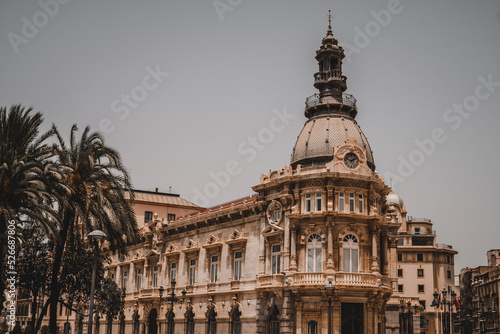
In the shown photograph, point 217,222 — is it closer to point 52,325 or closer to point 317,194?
point 317,194

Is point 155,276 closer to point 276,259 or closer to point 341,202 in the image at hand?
point 276,259

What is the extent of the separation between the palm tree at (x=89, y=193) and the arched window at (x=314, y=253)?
13072 mm

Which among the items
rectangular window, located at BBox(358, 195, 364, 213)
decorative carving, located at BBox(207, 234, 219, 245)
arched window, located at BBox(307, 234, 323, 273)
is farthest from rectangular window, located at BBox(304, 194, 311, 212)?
decorative carving, located at BBox(207, 234, 219, 245)

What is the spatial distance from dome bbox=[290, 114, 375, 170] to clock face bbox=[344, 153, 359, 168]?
1.45 meters

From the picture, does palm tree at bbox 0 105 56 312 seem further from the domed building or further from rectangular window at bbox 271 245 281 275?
rectangular window at bbox 271 245 281 275

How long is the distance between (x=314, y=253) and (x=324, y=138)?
9380 mm

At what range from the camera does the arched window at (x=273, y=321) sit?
44906 millimetres

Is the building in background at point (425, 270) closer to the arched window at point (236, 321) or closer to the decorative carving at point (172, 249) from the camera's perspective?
the decorative carving at point (172, 249)

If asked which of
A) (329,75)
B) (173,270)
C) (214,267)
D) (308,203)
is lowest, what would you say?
(173,270)

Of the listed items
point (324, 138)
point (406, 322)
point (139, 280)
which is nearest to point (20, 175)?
point (324, 138)

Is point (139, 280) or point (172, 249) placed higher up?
point (172, 249)

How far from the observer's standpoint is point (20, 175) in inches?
1235

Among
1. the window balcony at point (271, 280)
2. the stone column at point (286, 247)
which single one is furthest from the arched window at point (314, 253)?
the window balcony at point (271, 280)

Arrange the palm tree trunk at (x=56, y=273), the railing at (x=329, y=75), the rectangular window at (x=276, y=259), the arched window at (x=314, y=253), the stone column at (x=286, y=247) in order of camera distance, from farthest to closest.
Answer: the railing at (x=329, y=75)
the rectangular window at (x=276, y=259)
the stone column at (x=286, y=247)
the arched window at (x=314, y=253)
the palm tree trunk at (x=56, y=273)
